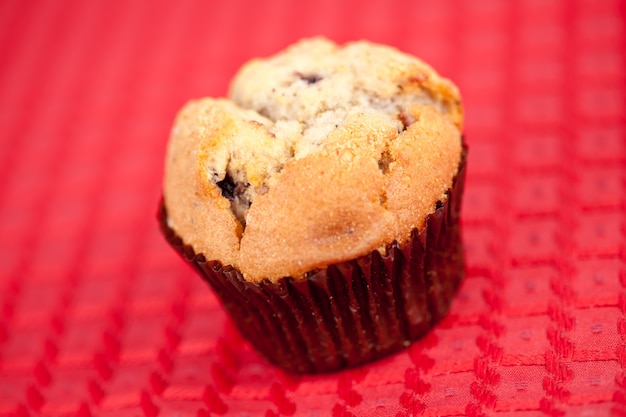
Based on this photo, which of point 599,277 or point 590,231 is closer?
point 599,277

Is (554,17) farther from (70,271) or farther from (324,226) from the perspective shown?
(70,271)

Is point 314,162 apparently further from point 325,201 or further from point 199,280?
point 199,280

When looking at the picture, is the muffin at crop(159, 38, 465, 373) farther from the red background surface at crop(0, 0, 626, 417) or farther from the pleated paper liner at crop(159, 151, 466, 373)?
the red background surface at crop(0, 0, 626, 417)

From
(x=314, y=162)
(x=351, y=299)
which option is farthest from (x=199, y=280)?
(x=314, y=162)

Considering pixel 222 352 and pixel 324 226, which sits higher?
pixel 324 226

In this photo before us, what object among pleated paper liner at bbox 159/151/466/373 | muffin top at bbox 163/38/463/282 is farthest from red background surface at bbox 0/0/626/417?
muffin top at bbox 163/38/463/282

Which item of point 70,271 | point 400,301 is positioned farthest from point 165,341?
point 400,301

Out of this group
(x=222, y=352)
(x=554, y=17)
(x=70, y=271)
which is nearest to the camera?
(x=222, y=352)

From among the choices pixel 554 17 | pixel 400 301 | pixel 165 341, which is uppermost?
pixel 554 17
